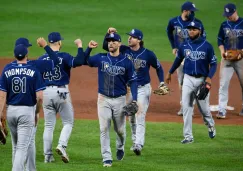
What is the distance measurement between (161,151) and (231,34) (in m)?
Answer: 4.22

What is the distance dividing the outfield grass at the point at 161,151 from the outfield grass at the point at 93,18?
9.08 meters

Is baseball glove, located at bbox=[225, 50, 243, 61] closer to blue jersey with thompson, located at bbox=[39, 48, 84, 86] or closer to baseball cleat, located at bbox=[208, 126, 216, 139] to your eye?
baseball cleat, located at bbox=[208, 126, 216, 139]

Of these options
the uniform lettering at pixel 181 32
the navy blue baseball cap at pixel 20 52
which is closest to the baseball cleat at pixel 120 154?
the navy blue baseball cap at pixel 20 52

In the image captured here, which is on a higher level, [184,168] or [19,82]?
[19,82]

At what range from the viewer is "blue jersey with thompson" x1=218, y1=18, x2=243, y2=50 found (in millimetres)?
17500

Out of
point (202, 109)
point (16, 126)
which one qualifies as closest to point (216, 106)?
point (202, 109)

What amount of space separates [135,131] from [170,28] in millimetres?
3804

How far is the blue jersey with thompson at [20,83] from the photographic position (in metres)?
11.2

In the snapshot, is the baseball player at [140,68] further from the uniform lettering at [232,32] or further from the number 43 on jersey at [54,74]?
the uniform lettering at [232,32]

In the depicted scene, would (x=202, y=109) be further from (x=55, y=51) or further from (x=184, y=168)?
(x=55, y=51)

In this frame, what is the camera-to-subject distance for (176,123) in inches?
675

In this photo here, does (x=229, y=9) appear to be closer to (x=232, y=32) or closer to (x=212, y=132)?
(x=232, y=32)

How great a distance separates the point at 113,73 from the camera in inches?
505

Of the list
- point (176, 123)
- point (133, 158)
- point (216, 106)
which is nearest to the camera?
point (133, 158)
